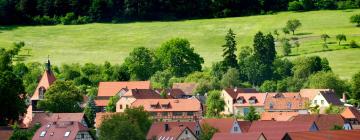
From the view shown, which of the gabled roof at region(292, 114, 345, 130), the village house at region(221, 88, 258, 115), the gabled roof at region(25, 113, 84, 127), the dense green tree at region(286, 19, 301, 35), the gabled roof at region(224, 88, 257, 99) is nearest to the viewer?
the gabled roof at region(292, 114, 345, 130)

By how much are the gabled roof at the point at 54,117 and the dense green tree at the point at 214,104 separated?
2020 centimetres

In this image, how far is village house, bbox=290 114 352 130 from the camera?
100438 millimetres

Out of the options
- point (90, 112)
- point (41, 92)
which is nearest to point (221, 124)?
point (90, 112)

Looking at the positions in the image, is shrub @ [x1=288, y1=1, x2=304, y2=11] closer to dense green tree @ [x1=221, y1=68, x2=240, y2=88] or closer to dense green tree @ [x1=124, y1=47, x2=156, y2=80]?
dense green tree @ [x1=124, y1=47, x2=156, y2=80]

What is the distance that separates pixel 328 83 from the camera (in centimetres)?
13400

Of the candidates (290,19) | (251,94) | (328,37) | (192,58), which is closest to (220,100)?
(251,94)

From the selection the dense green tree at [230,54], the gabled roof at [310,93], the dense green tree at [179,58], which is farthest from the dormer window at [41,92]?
the dense green tree at [179,58]

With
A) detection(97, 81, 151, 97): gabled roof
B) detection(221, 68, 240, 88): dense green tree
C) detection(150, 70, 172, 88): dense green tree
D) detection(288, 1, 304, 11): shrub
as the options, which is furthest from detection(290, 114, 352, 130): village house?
detection(288, 1, 304, 11): shrub

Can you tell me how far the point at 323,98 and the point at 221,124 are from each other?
83.9 ft

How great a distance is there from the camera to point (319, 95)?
413 ft

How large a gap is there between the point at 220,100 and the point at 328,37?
46.3 metres

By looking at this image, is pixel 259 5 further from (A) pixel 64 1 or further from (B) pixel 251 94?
(B) pixel 251 94

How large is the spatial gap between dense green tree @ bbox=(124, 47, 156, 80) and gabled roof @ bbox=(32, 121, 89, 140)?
171ft

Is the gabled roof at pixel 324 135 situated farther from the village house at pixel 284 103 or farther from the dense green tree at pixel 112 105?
the dense green tree at pixel 112 105
